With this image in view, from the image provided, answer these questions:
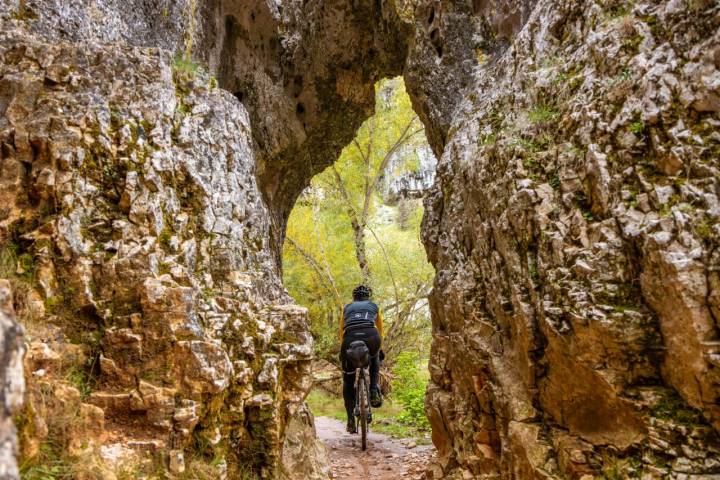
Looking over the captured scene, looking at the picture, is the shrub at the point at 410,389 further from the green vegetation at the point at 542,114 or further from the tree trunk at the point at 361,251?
the green vegetation at the point at 542,114

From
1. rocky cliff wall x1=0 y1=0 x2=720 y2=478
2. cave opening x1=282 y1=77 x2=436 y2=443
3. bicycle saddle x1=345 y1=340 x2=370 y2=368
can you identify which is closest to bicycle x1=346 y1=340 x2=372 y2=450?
bicycle saddle x1=345 y1=340 x2=370 y2=368

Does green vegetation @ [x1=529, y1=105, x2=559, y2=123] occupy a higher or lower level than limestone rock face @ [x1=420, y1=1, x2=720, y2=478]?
higher

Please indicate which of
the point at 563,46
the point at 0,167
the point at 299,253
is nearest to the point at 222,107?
the point at 0,167

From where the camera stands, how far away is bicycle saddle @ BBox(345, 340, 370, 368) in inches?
269

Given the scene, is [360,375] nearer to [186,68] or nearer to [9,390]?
[186,68]

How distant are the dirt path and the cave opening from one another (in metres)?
3.32

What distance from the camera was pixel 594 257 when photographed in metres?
3.95

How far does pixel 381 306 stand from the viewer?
12.6m

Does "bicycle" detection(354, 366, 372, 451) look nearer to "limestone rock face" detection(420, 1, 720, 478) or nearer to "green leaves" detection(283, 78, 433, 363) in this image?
"limestone rock face" detection(420, 1, 720, 478)

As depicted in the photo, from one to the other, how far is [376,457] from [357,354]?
1912 millimetres

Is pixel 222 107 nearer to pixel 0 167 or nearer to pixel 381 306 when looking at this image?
pixel 0 167

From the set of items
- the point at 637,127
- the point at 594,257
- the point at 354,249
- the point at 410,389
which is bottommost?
the point at 410,389

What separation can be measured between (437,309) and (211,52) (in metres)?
5.75

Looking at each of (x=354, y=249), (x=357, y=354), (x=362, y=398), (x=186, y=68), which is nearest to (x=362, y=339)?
(x=357, y=354)
